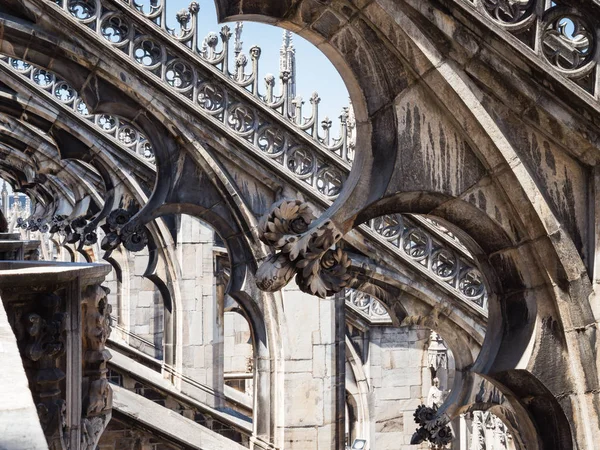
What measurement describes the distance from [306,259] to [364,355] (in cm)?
1149

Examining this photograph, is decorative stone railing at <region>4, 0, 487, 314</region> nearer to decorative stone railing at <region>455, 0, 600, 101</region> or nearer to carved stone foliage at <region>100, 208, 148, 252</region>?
carved stone foliage at <region>100, 208, 148, 252</region>

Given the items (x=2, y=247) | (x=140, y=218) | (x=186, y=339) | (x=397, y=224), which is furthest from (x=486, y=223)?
(x=186, y=339)

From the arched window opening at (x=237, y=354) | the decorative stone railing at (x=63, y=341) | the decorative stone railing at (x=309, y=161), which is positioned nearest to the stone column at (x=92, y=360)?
the decorative stone railing at (x=63, y=341)

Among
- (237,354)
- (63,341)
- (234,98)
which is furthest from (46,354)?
(237,354)

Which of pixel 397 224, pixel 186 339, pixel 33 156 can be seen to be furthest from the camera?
pixel 33 156

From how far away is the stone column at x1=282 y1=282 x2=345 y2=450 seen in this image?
914 centimetres

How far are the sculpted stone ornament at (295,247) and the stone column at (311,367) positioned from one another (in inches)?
216

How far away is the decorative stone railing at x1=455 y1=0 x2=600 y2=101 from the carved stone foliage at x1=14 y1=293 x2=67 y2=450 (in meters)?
1.82

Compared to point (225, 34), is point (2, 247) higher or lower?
lower

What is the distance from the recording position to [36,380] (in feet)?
12.3

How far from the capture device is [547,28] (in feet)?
11.9

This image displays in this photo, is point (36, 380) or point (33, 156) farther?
point (33, 156)

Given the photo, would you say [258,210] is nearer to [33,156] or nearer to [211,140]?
[211,140]

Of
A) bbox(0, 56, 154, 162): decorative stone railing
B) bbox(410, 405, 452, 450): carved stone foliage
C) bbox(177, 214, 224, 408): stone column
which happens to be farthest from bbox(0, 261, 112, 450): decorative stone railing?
bbox(177, 214, 224, 408): stone column
